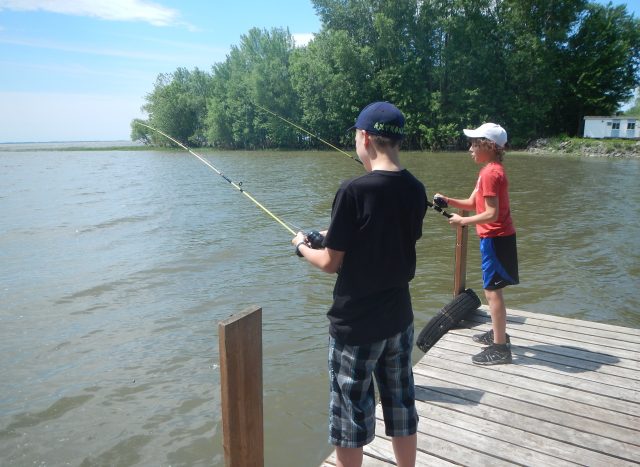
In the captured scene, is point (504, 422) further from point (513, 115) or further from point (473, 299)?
point (513, 115)

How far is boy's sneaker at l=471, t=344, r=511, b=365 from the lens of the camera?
4301 millimetres

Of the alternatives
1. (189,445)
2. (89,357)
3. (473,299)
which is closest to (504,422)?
(473,299)

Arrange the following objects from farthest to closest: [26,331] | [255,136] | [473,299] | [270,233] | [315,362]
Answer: [255,136], [270,233], [26,331], [315,362], [473,299]

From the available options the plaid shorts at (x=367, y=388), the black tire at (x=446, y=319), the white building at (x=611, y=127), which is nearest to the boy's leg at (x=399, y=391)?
the plaid shorts at (x=367, y=388)

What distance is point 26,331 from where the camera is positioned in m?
6.88

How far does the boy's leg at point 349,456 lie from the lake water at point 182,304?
6.11 ft

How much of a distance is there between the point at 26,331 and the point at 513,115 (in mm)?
50989

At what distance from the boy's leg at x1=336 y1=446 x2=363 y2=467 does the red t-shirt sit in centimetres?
225

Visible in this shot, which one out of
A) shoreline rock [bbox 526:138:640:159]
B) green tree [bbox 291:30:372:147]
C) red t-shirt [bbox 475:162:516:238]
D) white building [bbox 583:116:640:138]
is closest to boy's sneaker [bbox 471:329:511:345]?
red t-shirt [bbox 475:162:516:238]

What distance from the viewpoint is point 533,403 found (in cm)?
366

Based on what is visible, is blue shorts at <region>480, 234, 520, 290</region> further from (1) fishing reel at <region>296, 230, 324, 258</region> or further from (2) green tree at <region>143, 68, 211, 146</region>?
(2) green tree at <region>143, 68, 211, 146</region>

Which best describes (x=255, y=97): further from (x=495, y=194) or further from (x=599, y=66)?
(x=495, y=194)

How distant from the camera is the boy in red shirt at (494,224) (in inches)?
150

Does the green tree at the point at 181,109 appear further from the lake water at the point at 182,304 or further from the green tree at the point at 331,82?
the lake water at the point at 182,304
